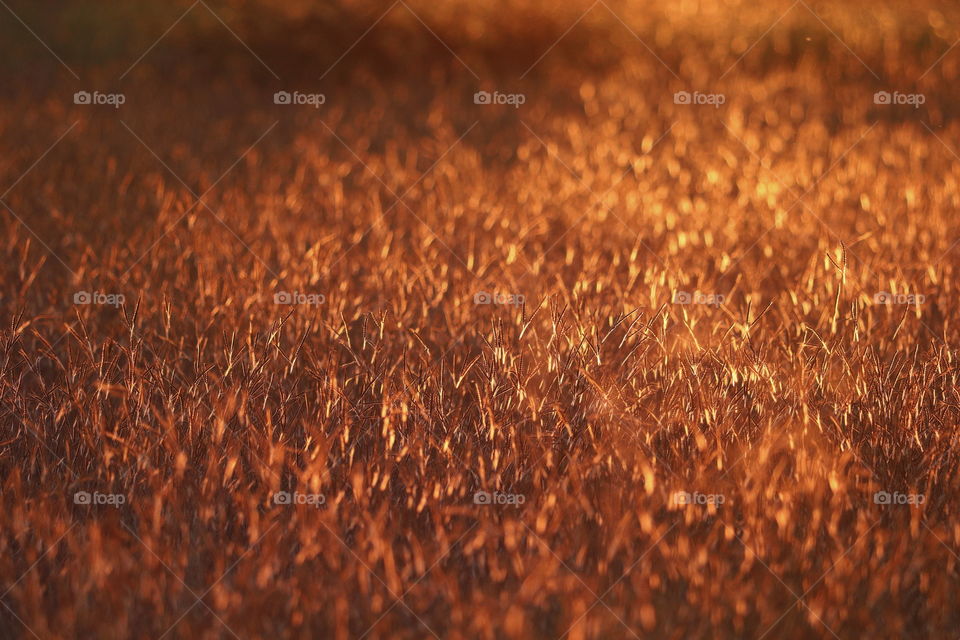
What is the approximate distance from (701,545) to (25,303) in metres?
2.80

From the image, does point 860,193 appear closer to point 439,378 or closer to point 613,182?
point 613,182

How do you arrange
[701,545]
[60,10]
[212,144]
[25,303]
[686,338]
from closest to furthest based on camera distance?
[701,545]
[686,338]
[25,303]
[212,144]
[60,10]

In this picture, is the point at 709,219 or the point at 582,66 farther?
the point at 582,66

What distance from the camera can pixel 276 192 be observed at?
6.02m

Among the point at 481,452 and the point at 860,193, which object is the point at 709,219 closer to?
the point at 860,193

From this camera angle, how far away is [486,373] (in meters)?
3.23

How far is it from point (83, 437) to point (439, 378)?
1030 millimetres

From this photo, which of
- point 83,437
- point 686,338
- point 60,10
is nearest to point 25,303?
point 83,437

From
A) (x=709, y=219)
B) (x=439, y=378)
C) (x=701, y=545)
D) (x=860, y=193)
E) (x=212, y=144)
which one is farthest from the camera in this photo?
(x=212, y=144)

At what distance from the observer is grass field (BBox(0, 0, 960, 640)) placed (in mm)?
2412

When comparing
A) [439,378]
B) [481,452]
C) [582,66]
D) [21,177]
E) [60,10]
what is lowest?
[481,452]

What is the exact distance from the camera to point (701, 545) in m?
2.57

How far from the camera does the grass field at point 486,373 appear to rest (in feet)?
7.91

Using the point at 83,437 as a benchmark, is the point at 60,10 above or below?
above
